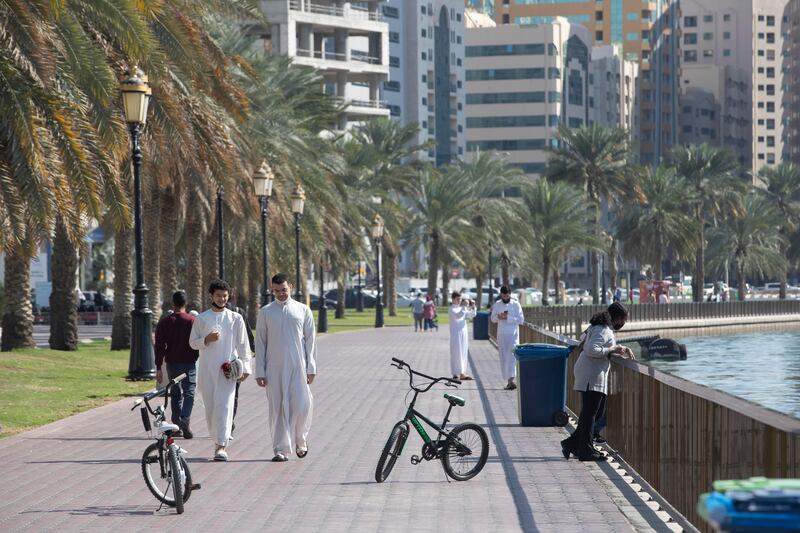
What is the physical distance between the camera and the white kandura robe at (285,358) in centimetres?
1261

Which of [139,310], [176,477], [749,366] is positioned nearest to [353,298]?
[749,366]

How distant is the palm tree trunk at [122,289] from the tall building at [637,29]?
153179 millimetres

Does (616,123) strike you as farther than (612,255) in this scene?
Yes

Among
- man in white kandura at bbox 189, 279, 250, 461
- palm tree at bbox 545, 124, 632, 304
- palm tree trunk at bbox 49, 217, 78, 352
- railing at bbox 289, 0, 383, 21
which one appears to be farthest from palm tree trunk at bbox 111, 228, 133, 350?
railing at bbox 289, 0, 383, 21

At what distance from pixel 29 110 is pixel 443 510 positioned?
7983 mm

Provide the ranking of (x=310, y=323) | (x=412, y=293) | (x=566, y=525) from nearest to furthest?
(x=566, y=525)
(x=310, y=323)
(x=412, y=293)

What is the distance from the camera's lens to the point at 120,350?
3303 centimetres

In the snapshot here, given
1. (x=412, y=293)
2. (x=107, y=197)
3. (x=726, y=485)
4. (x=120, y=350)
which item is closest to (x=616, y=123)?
(x=412, y=293)

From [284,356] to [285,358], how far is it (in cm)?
2

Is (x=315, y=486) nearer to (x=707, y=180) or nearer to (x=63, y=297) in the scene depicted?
(x=63, y=297)

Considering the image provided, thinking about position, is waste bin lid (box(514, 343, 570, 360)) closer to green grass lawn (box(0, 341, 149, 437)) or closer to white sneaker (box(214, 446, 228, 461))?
white sneaker (box(214, 446, 228, 461))

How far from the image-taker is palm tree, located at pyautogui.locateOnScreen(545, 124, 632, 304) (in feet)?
293

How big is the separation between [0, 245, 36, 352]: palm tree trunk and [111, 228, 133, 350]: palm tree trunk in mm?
2882

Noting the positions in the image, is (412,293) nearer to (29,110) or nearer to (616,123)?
(616,123)
